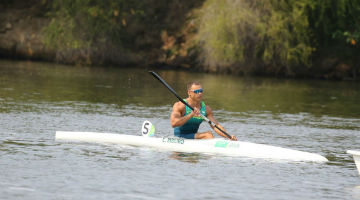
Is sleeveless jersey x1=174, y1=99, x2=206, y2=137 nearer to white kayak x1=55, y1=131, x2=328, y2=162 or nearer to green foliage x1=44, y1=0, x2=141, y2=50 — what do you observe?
white kayak x1=55, y1=131, x2=328, y2=162

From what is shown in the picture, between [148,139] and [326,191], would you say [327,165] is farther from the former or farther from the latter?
[148,139]

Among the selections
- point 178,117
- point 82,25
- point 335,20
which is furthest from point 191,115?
point 82,25

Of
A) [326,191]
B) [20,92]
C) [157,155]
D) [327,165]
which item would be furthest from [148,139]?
[20,92]

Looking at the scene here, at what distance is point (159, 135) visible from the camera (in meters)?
16.0

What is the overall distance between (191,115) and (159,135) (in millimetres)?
2720

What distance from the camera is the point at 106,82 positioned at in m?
30.3

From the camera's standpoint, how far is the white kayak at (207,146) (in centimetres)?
1270

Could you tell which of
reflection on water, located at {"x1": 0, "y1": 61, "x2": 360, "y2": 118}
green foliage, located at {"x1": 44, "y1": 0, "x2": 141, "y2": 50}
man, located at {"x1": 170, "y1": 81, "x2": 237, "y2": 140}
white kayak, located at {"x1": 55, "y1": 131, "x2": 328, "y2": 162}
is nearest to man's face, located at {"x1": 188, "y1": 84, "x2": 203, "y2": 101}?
man, located at {"x1": 170, "y1": 81, "x2": 237, "y2": 140}

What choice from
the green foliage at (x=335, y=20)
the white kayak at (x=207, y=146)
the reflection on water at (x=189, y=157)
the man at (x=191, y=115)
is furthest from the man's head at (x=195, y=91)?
the green foliage at (x=335, y=20)

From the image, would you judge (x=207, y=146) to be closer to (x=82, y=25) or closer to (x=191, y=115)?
(x=191, y=115)

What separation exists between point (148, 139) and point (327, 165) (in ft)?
11.2

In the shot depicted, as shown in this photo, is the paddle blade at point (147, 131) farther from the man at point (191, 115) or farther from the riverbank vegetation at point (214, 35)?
the riverbank vegetation at point (214, 35)

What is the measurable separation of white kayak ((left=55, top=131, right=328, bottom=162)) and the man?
0.32 meters

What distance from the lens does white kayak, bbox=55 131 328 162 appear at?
12703 mm
